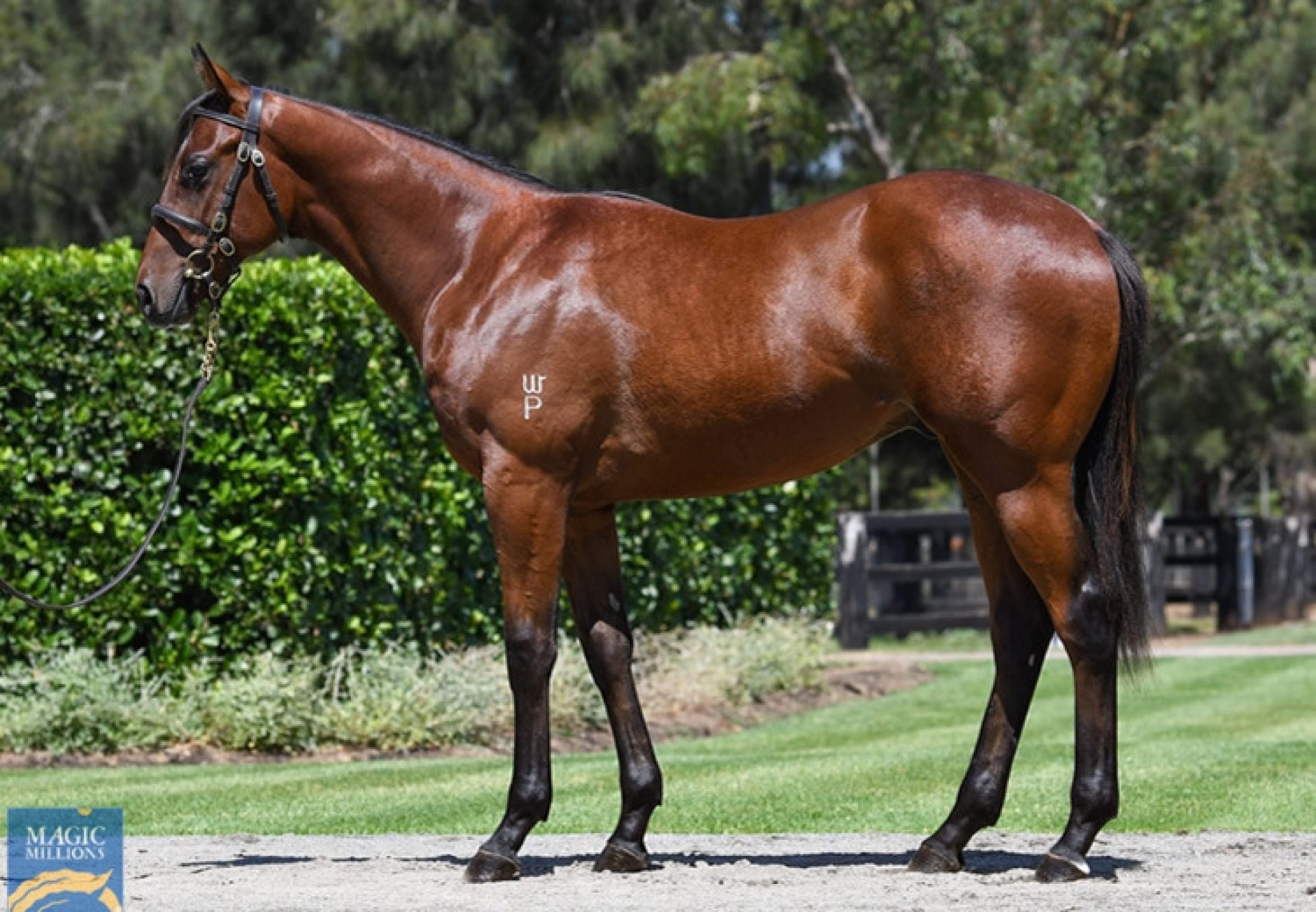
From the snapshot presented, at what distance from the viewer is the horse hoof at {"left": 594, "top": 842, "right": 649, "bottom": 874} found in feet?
19.8

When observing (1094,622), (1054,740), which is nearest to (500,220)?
(1094,622)

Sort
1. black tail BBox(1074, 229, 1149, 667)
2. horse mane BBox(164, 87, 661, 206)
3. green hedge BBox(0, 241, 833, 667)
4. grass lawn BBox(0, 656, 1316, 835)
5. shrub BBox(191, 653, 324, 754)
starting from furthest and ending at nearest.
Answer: green hedge BBox(0, 241, 833, 667)
shrub BBox(191, 653, 324, 754)
grass lawn BBox(0, 656, 1316, 835)
horse mane BBox(164, 87, 661, 206)
black tail BBox(1074, 229, 1149, 667)

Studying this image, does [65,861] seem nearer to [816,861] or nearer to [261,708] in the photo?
[816,861]

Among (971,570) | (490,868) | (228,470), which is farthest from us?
(971,570)

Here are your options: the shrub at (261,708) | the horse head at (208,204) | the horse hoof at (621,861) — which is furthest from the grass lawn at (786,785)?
the horse head at (208,204)

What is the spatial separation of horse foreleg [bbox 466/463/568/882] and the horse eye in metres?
1.40

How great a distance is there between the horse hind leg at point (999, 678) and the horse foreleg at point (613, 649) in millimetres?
907

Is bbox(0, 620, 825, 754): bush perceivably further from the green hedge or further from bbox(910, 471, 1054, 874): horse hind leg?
bbox(910, 471, 1054, 874): horse hind leg

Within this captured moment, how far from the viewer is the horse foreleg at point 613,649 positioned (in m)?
6.17

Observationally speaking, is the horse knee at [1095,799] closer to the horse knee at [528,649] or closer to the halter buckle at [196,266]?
the horse knee at [528,649]

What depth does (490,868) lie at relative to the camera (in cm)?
585

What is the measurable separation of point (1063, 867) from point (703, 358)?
191 centimetres

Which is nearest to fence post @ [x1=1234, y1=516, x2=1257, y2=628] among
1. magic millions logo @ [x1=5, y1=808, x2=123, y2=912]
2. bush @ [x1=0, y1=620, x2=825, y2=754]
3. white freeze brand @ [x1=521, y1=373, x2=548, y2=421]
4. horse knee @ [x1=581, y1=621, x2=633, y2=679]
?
bush @ [x1=0, y1=620, x2=825, y2=754]

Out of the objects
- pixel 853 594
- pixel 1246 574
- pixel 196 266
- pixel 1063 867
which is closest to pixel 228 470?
pixel 196 266
